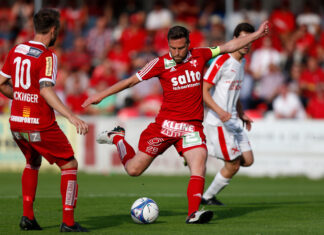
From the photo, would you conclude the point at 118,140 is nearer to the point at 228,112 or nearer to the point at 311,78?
the point at 228,112

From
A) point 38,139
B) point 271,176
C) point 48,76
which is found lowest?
point 271,176

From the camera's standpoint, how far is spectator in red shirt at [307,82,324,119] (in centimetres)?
1912

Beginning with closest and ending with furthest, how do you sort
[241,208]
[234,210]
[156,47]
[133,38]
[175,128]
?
[175,128] → [234,210] → [241,208] → [156,47] → [133,38]

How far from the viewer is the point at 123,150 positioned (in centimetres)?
982

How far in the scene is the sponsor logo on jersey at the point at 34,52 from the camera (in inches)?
307

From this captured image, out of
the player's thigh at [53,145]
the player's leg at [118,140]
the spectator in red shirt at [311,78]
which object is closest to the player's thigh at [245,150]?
the player's leg at [118,140]

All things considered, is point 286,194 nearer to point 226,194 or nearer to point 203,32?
point 226,194

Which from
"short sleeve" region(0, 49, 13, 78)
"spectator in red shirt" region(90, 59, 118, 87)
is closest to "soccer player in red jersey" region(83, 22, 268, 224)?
"short sleeve" region(0, 49, 13, 78)

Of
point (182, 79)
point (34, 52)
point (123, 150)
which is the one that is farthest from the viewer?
point (123, 150)

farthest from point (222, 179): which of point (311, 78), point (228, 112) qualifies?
point (311, 78)

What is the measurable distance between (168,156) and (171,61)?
987 centimetres

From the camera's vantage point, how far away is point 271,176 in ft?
59.5

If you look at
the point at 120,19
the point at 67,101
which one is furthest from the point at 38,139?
the point at 120,19

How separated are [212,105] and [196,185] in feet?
5.29
